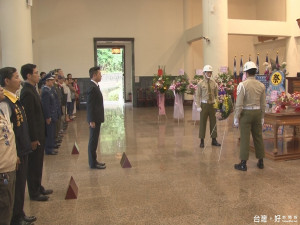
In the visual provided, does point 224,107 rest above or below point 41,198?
above

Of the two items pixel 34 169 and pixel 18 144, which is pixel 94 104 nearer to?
pixel 34 169

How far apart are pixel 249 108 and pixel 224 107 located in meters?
1.14

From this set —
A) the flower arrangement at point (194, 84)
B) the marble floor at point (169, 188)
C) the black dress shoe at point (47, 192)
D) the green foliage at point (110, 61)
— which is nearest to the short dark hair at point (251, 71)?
the marble floor at point (169, 188)

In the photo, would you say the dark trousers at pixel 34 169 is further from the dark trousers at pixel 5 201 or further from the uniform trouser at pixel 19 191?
the dark trousers at pixel 5 201

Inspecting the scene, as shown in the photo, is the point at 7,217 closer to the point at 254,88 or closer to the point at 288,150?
the point at 254,88

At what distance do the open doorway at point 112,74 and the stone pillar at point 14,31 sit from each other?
417 inches

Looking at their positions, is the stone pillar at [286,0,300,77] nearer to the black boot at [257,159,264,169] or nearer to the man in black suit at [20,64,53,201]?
the black boot at [257,159,264,169]

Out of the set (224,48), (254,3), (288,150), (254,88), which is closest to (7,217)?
(254,88)

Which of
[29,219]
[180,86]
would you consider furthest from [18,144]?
[180,86]

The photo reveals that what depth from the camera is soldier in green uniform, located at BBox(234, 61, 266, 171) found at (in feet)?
16.4

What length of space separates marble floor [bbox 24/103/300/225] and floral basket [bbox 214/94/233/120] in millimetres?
759

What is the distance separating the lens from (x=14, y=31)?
31.4 feet

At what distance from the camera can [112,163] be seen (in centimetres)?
581

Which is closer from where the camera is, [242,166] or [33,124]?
[33,124]
